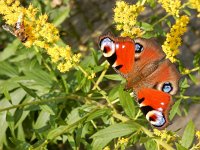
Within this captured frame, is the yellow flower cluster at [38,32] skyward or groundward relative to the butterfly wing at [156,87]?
skyward

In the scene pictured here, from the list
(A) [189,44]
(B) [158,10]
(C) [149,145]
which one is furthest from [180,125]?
(C) [149,145]

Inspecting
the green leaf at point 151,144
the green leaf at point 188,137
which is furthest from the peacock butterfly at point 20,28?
the green leaf at point 188,137

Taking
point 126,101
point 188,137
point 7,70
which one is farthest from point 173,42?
point 7,70

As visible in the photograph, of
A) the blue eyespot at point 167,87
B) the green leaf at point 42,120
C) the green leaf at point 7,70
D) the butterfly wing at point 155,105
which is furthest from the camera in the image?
the green leaf at point 7,70

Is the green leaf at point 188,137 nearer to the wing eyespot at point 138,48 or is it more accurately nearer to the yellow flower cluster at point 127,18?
the wing eyespot at point 138,48

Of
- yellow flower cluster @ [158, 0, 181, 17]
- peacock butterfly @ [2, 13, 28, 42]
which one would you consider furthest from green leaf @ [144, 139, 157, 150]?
peacock butterfly @ [2, 13, 28, 42]

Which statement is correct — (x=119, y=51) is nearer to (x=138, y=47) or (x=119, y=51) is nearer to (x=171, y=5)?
(x=138, y=47)

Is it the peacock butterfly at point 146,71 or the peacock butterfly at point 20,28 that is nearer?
the peacock butterfly at point 146,71

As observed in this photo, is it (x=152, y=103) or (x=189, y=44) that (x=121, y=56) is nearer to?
(x=152, y=103)

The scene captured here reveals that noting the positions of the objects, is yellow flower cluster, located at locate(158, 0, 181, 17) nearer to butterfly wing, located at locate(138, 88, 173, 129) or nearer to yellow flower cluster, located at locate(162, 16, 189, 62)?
yellow flower cluster, located at locate(162, 16, 189, 62)
